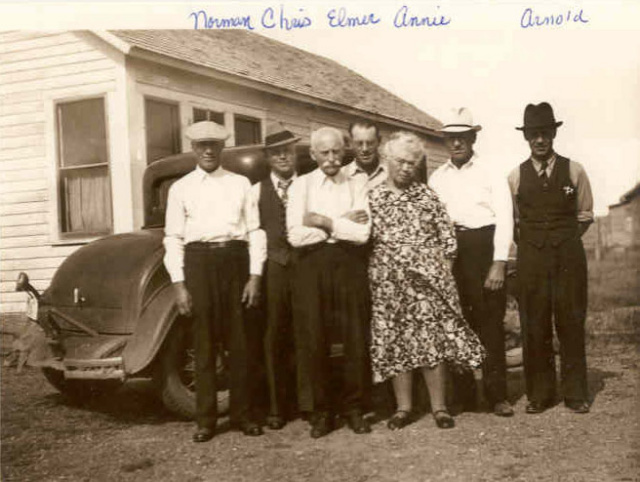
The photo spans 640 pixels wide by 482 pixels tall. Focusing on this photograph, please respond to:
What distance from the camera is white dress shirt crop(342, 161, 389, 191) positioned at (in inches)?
174

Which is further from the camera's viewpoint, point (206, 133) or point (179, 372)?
point (179, 372)

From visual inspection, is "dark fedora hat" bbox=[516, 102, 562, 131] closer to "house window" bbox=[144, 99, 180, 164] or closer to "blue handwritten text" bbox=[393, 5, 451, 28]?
"blue handwritten text" bbox=[393, 5, 451, 28]

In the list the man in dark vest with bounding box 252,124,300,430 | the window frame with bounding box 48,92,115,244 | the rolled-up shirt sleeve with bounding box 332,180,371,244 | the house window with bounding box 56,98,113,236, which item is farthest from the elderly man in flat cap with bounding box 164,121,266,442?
the house window with bounding box 56,98,113,236

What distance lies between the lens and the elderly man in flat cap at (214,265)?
410cm

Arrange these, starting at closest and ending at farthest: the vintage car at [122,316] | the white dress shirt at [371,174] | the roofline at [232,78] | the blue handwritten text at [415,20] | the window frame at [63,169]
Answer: the blue handwritten text at [415,20] < the vintage car at [122,316] < the white dress shirt at [371,174] < the roofline at [232,78] < the window frame at [63,169]

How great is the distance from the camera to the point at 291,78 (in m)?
10.5

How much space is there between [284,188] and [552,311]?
1.84 metres

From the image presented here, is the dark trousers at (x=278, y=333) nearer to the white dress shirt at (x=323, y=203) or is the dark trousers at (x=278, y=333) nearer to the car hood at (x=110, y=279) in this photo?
the white dress shirt at (x=323, y=203)

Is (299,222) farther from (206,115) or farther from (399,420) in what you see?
(206,115)

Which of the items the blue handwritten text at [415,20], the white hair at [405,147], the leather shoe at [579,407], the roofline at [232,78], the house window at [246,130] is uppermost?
the roofline at [232,78]

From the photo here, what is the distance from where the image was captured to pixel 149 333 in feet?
14.0

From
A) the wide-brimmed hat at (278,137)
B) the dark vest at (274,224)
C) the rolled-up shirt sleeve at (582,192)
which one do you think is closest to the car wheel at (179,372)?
the dark vest at (274,224)

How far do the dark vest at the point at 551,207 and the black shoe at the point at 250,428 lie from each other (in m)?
1.97

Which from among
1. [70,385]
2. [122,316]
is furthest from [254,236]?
[70,385]
